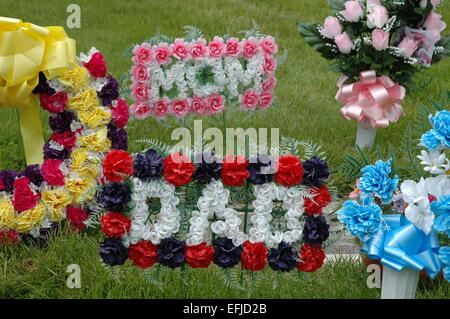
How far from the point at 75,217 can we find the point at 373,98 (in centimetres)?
202

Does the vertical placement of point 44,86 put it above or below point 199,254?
above

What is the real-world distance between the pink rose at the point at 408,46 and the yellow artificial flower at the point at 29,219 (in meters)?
2.31

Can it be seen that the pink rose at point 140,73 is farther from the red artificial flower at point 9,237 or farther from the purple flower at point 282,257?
the purple flower at point 282,257

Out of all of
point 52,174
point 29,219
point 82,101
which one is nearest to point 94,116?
point 82,101

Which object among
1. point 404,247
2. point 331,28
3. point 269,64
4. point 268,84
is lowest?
point 404,247

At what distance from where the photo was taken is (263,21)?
23.1ft

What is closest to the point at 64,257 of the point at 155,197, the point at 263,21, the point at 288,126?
the point at 155,197

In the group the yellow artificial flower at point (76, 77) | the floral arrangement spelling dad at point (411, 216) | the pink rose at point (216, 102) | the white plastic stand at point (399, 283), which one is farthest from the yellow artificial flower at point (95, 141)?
the white plastic stand at point (399, 283)

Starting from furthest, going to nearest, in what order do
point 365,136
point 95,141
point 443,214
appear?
point 365,136 → point 95,141 → point 443,214

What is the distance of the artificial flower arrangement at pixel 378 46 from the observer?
3.84 m

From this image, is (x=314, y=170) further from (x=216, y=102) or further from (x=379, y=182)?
(x=216, y=102)

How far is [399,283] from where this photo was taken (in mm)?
2340

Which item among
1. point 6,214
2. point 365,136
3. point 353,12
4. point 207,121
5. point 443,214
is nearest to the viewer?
point 443,214

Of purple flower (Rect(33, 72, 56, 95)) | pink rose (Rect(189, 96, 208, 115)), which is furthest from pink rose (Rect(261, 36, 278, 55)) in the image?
purple flower (Rect(33, 72, 56, 95))
